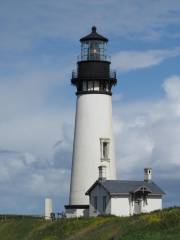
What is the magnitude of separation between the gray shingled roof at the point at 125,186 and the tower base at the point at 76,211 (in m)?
2.21

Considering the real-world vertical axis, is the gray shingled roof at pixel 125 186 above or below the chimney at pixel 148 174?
below

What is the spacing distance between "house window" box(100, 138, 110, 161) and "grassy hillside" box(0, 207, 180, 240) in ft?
23.0

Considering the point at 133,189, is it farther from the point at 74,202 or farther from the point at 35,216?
the point at 35,216

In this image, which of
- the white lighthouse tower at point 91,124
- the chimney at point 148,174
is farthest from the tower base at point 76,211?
the chimney at point 148,174

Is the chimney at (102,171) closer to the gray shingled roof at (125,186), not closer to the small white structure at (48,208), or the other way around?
the gray shingled roof at (125,186)

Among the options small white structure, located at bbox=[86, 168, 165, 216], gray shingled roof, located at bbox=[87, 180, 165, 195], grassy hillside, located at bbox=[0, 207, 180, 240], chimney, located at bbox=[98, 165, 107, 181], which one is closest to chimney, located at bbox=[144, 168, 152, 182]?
gray shingled roof, located at bbox=[87, 180, 165, 195]

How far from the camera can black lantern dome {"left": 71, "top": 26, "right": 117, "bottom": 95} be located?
194 feet

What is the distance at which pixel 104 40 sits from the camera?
60438 mm

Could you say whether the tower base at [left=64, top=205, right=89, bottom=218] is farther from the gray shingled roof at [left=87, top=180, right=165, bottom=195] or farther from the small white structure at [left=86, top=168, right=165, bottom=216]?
the gray shingled roof at [left=87, top=180, right=165, bottom=195]

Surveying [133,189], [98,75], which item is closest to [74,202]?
[133,189]

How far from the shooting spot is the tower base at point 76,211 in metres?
57.7

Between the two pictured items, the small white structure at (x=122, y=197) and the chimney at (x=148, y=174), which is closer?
the small white structure at (x=122, y=197)

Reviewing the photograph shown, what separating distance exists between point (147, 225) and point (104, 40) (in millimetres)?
22569

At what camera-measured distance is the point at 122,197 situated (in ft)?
180
